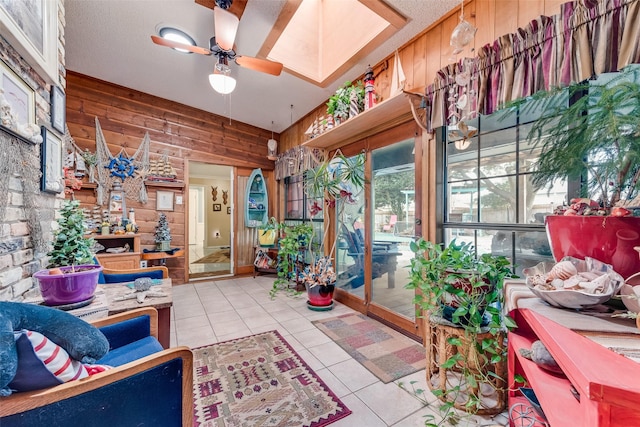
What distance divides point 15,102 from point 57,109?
57 cm

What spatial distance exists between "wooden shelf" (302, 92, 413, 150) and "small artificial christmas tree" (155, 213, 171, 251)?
8.84 feet

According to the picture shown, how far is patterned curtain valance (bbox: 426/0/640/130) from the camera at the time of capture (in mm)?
1267

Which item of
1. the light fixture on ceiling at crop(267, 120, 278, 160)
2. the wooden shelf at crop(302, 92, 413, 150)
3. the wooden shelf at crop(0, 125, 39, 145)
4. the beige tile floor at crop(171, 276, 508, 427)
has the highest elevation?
the light fixture on ceiling at crop(267, 120, 278, 160)

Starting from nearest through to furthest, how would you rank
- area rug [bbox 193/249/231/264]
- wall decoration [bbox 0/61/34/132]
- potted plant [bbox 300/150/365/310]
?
wall decoration [bbox 0/61/34/132], potted plant [bbox 300/150/365/310], area rug [bbox 193/249/231/264]

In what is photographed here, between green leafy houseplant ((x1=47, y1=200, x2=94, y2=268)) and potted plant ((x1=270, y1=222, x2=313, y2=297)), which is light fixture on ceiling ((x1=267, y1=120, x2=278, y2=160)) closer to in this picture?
potted plant ((x1=270, y1=222, x2=313, y2=297))

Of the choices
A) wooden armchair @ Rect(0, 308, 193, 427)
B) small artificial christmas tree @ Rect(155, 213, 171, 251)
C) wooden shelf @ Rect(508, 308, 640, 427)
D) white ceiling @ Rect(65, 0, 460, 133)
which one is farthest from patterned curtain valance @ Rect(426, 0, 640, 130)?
small artificial christmas tree @ Rect(155, 213, 171, 251)

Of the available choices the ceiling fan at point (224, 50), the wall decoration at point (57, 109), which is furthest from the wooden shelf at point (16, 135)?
the ceiling fan at point (224, 50)

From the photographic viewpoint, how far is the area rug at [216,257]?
21.4 feet

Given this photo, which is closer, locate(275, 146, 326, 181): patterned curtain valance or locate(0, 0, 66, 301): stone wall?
locate(0, 0, 66, 301): stone wall

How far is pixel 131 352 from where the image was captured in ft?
4.46

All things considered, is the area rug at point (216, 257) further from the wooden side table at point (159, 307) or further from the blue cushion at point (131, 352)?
the blue cushion at point (131, 352)

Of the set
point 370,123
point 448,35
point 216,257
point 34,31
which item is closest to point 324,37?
point 370,123

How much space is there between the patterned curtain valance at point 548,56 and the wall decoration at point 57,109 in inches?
107

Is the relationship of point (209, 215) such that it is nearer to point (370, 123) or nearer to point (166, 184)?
point (166, 184)
